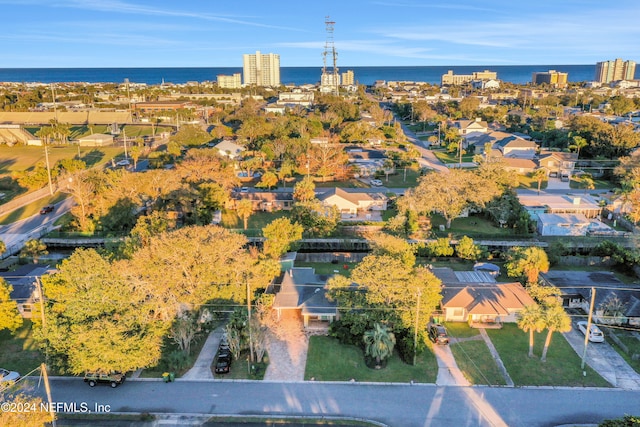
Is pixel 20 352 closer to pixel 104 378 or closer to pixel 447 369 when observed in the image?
pixel 104 378

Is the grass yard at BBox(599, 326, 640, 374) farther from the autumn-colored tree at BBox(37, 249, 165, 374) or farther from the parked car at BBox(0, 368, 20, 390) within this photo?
the parked car at BBox(0, 368, 20, 390)

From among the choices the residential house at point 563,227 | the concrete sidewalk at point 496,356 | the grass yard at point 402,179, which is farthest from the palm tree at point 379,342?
the grass yard at point 402,179

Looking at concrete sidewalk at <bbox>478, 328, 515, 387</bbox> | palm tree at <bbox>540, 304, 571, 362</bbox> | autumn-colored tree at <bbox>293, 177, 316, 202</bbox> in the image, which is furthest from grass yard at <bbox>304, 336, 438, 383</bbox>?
autumn-colored tree at <bbox>293, 177, 316, 202</bbox>

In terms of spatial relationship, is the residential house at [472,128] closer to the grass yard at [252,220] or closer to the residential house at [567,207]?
the residential house at [567,207]

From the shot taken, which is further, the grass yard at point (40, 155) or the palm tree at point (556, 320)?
the grass yard at point (40, 155)

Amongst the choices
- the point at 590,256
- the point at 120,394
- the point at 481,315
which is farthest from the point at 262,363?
the point at 590,256

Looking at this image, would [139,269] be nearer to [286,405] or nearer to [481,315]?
[286,405]

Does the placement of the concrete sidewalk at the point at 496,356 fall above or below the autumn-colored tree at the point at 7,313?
below
